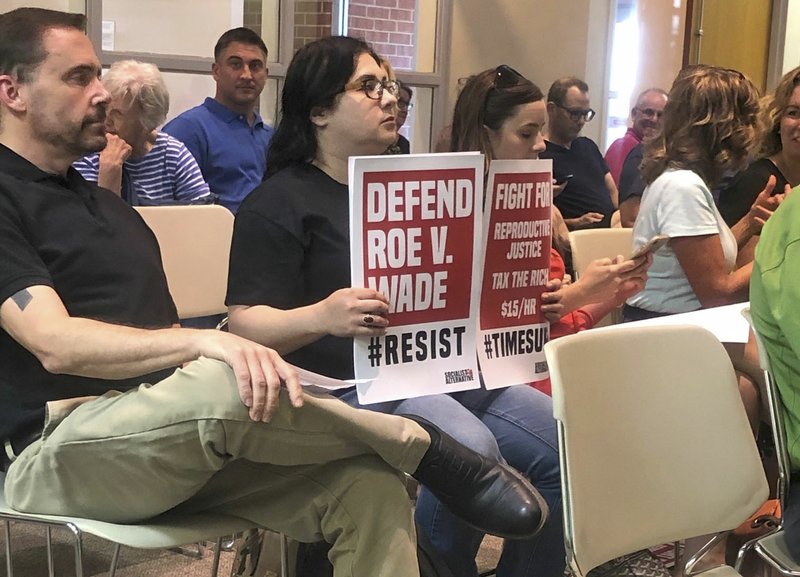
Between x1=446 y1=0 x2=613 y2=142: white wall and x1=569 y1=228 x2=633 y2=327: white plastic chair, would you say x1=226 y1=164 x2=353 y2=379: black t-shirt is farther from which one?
x1=446 y1=0 x2=613 y2=142: white wall

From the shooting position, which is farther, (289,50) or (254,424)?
(289,50)

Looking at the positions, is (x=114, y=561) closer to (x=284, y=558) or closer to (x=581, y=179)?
(x=284, y=558)

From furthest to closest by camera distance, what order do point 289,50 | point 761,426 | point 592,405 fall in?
point 289,50, point 761,426, point 592,405

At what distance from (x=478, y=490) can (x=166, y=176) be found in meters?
2.41

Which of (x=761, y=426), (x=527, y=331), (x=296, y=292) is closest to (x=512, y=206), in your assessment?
(x=527, y=331)

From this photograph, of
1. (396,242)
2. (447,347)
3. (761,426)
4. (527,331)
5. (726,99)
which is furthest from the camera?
(726,99)

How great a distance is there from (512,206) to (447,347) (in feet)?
1.17

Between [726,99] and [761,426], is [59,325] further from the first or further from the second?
[726,99]

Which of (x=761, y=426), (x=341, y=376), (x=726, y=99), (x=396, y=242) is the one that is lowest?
(x=761, y=426)

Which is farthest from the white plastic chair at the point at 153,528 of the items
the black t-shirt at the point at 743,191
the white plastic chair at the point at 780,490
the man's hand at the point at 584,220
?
the man's hand at the point at 584,220

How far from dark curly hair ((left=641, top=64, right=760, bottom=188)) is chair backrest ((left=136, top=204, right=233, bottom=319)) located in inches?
52.0

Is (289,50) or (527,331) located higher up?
(289,50)

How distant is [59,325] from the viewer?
168 centimetres

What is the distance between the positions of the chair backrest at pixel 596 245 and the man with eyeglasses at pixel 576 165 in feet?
5.76
